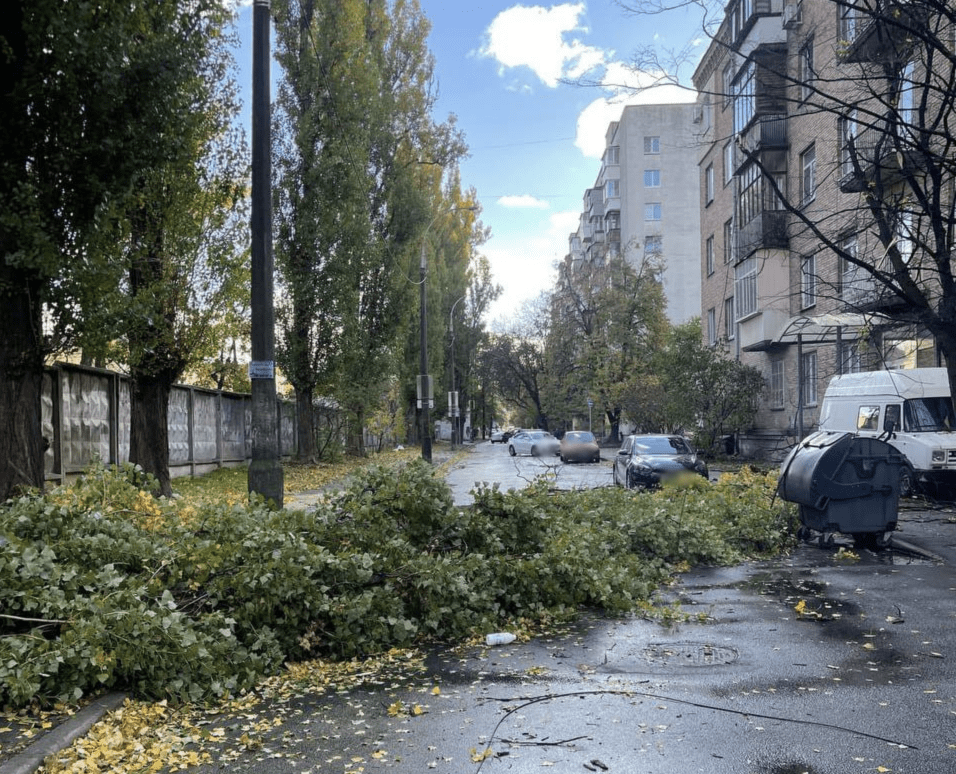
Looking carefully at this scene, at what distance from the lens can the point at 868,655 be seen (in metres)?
6.21

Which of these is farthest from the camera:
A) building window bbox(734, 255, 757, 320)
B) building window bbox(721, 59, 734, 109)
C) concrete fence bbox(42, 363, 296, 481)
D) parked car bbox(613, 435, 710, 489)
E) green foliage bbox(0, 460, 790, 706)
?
building window bbox(734, 255, 757, 320)

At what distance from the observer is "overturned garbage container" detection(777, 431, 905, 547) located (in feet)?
36.9

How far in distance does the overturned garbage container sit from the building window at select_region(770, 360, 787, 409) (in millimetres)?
19665

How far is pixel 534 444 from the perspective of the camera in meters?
46.2

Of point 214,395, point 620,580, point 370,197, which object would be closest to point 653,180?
point 370,197

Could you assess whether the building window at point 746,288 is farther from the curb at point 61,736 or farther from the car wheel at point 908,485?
the curb at point 61,736

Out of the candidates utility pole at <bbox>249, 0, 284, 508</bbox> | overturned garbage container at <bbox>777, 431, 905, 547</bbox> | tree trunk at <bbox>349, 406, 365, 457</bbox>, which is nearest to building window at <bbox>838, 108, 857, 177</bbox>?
overturned garbage container at <bbox>777, 431, 905, 547</bbox>

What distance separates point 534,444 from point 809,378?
785 inches

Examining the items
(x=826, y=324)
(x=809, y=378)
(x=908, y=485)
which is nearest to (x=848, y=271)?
(x=826, y=324)

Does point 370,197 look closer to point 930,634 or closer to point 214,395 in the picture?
point 214,395

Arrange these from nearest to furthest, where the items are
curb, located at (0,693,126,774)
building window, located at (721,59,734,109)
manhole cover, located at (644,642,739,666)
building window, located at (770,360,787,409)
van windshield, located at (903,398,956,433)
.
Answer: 1. curb, located at (0,693,126,774)
2. manhole cover, located at (644,642,739,666)
3. building window, located at (721,59,734,109)
4. van windshield, located at (903,398,956,433)
5. building window, located at (770,360,787,409)

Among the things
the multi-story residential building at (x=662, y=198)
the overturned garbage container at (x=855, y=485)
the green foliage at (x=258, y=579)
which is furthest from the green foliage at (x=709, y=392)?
the multi-story residential building at (x=662, y=198)

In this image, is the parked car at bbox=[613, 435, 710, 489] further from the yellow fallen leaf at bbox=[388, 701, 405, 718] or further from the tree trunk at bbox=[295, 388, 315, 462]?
the yellow fallen leaf at bbox=[388, 701, 405, 718]

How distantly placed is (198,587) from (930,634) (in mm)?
5743
